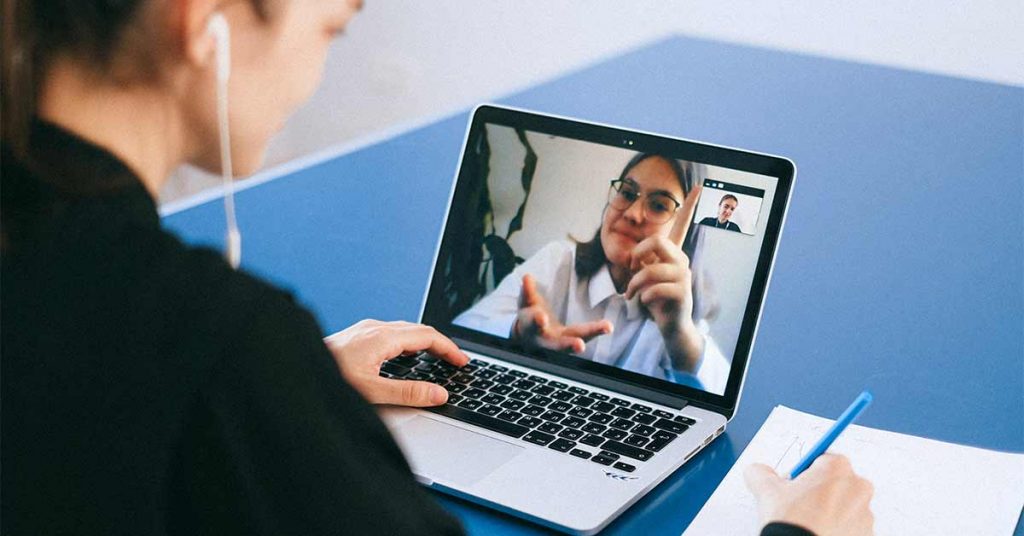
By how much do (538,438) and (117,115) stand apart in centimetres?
52

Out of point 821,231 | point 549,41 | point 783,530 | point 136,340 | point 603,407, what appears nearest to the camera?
point 136,340

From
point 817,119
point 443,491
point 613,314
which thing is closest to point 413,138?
point 817,119

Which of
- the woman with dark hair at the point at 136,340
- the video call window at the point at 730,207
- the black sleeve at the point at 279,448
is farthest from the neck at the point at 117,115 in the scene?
the video call window at the point at 730,207

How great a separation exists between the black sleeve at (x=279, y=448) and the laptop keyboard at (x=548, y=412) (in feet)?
1.37

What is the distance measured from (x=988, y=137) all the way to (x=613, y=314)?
1.04 m

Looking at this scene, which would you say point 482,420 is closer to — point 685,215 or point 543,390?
point 543,390

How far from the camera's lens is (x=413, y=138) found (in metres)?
1.87

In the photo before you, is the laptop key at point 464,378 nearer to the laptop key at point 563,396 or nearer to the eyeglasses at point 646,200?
the laptop key at point 563,396

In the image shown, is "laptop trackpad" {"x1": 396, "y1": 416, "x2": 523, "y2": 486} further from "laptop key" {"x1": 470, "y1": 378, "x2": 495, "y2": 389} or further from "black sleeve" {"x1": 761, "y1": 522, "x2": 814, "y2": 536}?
"black sleeve" {"x1": 761, "y1": 522, "x2": 814, "y2": 536}

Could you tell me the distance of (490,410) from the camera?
109 cm

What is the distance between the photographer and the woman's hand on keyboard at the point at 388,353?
1087 mm

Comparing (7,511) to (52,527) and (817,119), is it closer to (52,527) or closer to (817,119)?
(52,527)

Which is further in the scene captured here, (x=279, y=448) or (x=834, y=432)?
Result: (x=834, y=432)

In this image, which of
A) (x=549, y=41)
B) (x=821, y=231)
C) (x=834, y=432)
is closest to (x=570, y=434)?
(x=834, y=432)
